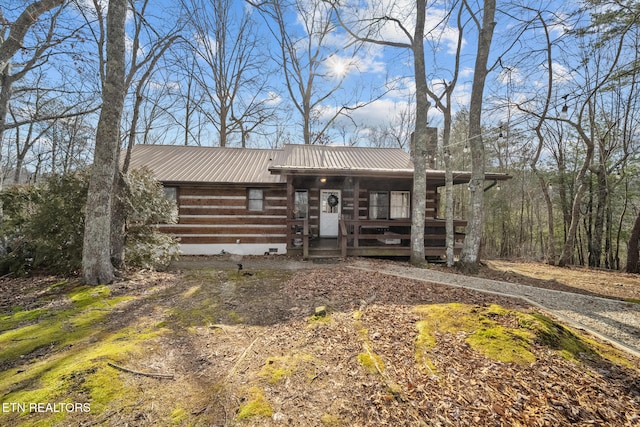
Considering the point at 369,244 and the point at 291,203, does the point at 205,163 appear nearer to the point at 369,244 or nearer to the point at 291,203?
the point at 291,203

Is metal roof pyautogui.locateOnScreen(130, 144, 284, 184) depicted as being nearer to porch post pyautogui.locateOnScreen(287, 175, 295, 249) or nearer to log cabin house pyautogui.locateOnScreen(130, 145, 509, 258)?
log cabin house pyautogui.locateOnScreen(130, 145, 509, 258)

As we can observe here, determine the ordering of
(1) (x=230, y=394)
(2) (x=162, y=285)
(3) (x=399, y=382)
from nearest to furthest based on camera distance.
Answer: (1) (x=230, y=394) < (3) (x=399, y=382) < (2) (x=162, y=285)

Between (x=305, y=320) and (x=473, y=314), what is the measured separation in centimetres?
245

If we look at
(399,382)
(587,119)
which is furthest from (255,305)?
(587,119)

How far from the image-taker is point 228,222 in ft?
34.4

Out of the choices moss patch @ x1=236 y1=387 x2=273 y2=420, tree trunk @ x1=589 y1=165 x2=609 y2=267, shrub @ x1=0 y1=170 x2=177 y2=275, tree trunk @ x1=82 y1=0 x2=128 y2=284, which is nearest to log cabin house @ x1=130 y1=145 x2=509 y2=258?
shrub @ x1=0 y1=170 x2=177 y2=275

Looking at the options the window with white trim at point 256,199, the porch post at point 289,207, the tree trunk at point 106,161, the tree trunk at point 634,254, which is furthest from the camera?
the window with white trim at point 256,199

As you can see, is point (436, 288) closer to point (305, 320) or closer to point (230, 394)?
point (305, 320)

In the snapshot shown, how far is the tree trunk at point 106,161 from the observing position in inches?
212

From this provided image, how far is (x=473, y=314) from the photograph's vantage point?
12.5 feet

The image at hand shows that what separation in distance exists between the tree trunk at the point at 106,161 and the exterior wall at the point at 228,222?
4.68 metres

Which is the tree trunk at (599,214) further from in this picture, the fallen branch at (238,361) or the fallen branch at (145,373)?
the fallen branch at (145,373)

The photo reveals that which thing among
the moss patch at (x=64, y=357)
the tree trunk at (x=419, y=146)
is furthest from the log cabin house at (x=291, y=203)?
the moss patch at (x=64, y=357)

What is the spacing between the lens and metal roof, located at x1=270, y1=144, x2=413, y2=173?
453 inches
